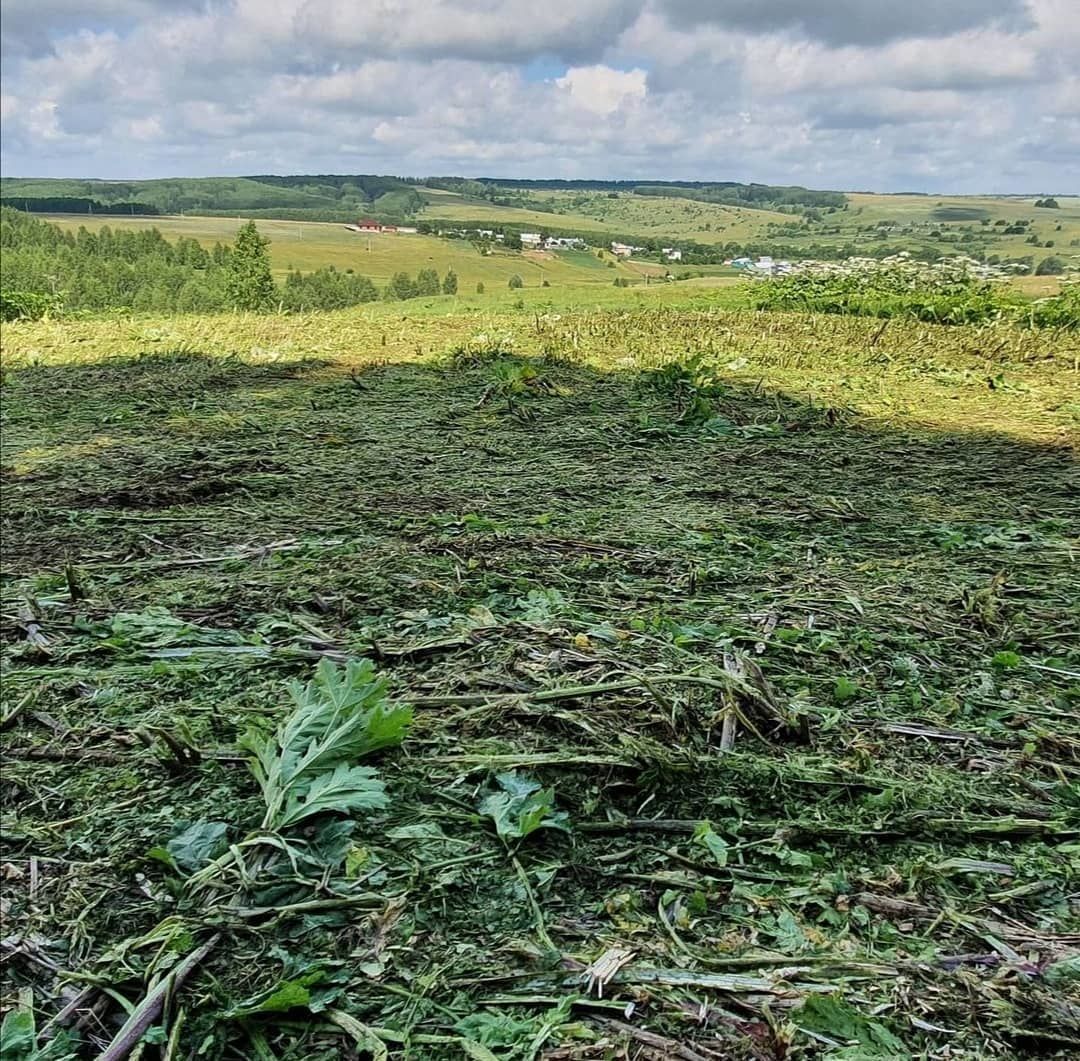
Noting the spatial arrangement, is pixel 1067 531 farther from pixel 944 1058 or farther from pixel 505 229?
pixel 505 229

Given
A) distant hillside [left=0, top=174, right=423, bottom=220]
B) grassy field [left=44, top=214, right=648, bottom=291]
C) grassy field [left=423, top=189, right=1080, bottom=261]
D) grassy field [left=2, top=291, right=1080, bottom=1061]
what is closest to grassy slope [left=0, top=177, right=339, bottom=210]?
distant hillside [left=0, top=174, right=423, bottom=220]

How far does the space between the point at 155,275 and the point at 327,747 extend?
2112 inches

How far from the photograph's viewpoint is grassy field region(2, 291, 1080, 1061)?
1.33m

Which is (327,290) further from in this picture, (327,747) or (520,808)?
(520,808)

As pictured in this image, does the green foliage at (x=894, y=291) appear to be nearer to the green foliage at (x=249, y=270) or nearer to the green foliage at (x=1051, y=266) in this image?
the green foliage at (x=1051, y=266)

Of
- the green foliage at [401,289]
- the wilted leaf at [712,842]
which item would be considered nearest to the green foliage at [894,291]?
the wilted leaf at [712,842]

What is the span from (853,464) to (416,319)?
8.61 meters

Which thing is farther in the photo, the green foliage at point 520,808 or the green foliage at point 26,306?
the green foliage at point 26,306

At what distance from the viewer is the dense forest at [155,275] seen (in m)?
32.8

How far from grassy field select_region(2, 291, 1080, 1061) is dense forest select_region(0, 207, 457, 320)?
58.3ft

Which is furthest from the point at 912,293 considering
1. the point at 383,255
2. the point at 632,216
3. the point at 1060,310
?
the point at 383,255

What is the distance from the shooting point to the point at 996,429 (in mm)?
6148

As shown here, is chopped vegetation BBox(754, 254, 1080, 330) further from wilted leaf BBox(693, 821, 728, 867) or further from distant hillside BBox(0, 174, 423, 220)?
distant hillside BBox(0, 174, 423, 220)

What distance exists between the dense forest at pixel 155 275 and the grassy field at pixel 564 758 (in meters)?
17.8
